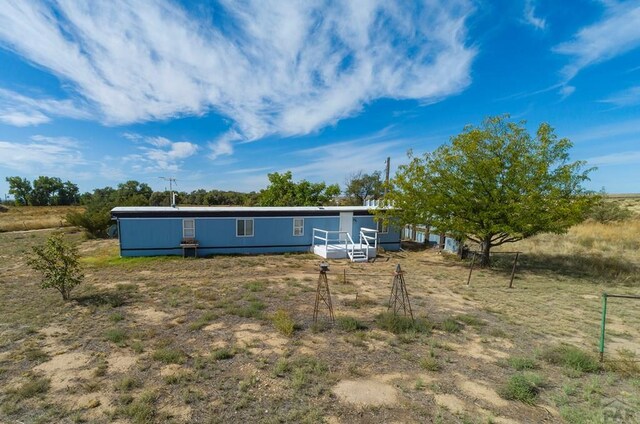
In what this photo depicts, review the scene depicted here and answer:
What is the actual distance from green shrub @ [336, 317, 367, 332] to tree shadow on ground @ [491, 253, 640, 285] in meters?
11.4

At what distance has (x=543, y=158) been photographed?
48.6ft

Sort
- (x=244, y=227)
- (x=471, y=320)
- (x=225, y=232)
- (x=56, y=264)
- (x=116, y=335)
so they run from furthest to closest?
1. (x=244, y=227)
2. (x=225, y=232)
3. (x=56, y=264)
4. (x=471, y=320)
5. (x=116, y=335)

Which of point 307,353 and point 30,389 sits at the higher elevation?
point 30,389

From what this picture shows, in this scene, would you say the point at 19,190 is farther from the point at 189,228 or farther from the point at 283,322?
the point at 283,322

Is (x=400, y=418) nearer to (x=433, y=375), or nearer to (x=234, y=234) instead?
(x=433, y=375)

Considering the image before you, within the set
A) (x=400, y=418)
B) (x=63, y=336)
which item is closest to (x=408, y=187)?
(x=400, y=418)

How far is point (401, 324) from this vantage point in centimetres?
823

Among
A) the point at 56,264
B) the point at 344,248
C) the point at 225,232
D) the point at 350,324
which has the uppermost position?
the point at 225,232

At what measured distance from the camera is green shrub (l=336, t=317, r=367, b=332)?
810 centimetres

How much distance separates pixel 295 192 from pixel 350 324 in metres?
27.4

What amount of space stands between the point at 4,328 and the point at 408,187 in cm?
1601

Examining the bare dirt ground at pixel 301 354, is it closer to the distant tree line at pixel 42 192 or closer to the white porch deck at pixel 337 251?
the white porch deck at pixel 337 251

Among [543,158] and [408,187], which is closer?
[543,158]

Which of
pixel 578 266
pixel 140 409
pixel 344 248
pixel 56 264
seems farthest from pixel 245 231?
pixel 578 266
